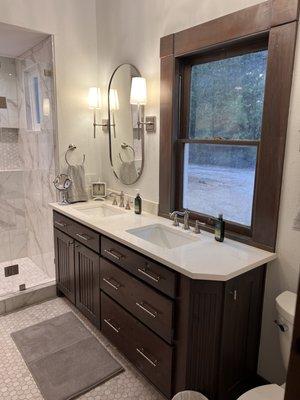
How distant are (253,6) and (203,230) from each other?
1336 millimetres

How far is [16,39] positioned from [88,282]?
2313 millimetres

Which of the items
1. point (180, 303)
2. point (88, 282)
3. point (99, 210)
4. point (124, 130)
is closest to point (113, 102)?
point (124, 130)

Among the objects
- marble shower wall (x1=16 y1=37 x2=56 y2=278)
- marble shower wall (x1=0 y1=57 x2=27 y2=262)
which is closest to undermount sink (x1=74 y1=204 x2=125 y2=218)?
marble shower wall (x1=16 y1=37 x2=56 y2=278)

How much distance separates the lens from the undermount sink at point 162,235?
201 centimetres

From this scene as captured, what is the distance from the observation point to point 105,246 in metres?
2.03

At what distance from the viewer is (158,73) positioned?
225 centimetres

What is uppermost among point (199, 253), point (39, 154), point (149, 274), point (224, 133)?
point (224, 133)

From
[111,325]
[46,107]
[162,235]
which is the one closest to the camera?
[111,325]

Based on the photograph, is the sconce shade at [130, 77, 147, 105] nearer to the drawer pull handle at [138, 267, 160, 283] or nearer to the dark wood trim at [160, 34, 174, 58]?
the dark wood trim at [160, 34, 174, 58]

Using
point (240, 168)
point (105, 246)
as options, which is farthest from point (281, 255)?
point (105, 246)

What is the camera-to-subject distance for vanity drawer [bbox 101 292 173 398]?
5.32ft

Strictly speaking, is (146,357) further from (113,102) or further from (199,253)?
(113,102)

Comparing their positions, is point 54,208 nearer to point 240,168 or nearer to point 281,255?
point 240,168

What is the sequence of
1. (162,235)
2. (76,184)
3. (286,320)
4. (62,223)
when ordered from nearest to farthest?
(286,320) < (162,235) < (62,223) < (76,184)
